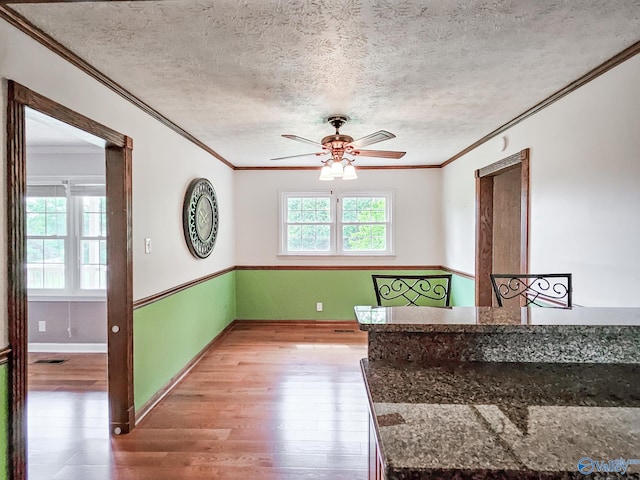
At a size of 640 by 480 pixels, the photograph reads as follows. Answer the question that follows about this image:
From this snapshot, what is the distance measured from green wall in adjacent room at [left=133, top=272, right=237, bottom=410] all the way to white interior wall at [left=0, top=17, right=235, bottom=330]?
0.17m

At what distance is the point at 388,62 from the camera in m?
2.10

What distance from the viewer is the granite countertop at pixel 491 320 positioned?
50.8 inches

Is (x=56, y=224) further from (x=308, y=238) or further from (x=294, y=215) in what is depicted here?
(x=308, y=238)

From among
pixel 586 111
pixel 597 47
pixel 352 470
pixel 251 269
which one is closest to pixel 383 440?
pixel 352 470

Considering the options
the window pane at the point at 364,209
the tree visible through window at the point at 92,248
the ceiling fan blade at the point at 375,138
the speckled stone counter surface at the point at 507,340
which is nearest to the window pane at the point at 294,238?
the window pane at the point at 364,209

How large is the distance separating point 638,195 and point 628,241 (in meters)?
0.24

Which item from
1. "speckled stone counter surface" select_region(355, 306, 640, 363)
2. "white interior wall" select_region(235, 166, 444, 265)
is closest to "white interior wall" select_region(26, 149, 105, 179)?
"white interior wall" select_region(235, 166, 444, 265)

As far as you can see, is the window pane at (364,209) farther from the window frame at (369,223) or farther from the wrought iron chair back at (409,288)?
the wrought iron chair back at (409,288)

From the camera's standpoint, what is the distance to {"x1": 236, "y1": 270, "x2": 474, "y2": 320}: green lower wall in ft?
18.0

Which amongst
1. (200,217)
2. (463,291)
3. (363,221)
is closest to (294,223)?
(363,221)

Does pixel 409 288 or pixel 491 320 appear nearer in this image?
pixel 491 320

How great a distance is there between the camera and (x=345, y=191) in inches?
216

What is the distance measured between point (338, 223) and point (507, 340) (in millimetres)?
4249

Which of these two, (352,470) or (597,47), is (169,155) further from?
(597,47)
